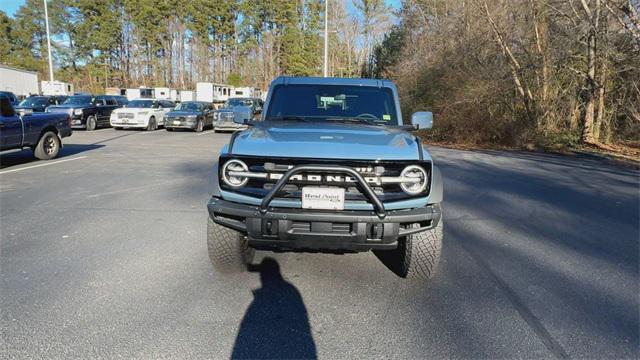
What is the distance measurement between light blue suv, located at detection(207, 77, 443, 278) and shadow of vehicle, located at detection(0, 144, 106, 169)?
9362 mm

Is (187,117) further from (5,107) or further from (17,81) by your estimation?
(17,81)

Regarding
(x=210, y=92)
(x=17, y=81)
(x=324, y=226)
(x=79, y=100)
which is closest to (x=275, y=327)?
(x=324, y=226)

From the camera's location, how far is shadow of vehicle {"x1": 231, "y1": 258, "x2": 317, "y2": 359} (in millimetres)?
2844

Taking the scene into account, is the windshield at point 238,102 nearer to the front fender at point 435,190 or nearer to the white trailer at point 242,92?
the front fender at point 435,190

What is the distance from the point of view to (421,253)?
372cm

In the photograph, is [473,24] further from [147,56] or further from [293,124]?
[147,56]

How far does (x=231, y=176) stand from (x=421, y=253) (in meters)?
1.72

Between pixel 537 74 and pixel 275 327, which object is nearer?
pixel 275 327

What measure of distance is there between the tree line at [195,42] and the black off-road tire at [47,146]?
47.2 meters

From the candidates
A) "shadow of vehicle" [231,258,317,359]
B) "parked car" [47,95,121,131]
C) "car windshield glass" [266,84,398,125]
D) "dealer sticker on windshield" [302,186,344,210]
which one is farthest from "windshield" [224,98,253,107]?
"dealer sticker on windshield" [302,186,344,210]

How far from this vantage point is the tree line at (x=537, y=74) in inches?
593

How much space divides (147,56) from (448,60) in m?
57.8

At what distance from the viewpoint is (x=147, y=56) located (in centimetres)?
6575

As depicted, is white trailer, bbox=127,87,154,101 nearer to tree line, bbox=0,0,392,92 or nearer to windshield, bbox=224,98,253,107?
tree line, bbox=0,0,392,92
